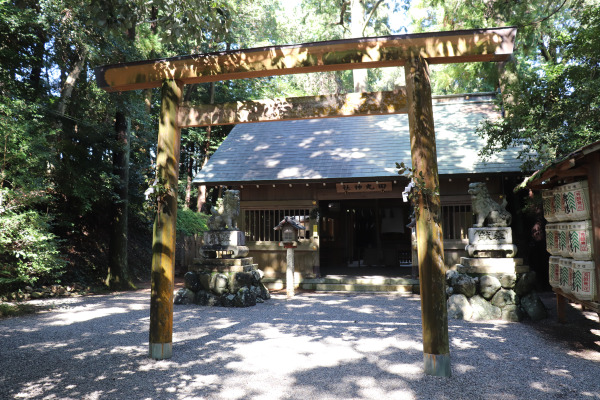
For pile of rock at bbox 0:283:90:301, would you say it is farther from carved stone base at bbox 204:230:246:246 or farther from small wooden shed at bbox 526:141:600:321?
small wooden shed at bbox 526:141:600:321

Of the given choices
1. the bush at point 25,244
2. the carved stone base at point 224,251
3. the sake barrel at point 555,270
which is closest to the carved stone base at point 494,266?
the sake barrel at point 555,270

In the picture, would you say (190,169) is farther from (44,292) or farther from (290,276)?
(290,276)

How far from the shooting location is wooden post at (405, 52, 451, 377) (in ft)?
11.9

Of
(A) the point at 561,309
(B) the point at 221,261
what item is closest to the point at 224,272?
(B) the point at 221,261

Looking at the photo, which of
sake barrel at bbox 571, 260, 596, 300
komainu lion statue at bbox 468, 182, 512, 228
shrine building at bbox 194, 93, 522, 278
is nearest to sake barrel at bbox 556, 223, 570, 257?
sake barrel at bbox 571, 260, 596, 300

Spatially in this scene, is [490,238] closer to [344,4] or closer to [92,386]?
[92,386]

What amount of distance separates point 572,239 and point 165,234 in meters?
4.82

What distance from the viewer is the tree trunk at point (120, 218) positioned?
34.0ft

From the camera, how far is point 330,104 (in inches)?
168

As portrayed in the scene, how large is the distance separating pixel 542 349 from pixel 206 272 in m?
5.88

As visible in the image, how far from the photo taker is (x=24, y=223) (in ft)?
20.7

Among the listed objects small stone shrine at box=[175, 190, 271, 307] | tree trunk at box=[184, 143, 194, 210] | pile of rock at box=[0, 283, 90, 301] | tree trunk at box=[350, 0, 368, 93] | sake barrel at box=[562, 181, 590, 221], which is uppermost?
tree trunk at box=[350, 0, 368, 93]

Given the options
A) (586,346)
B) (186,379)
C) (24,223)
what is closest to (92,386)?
(186,379)

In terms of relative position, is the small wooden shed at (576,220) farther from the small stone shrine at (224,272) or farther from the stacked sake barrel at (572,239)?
the small stone shrine at (224,272)
